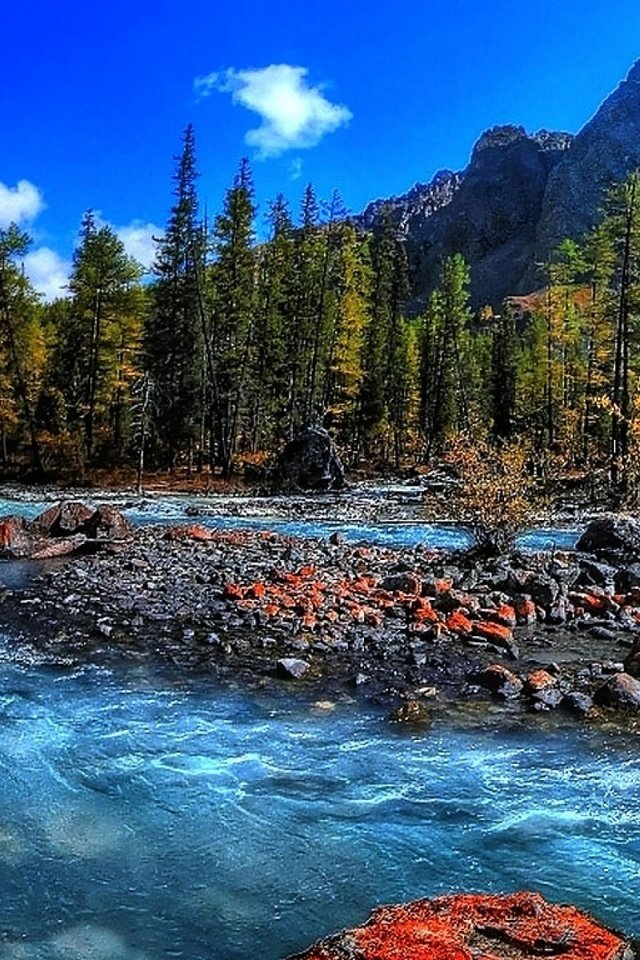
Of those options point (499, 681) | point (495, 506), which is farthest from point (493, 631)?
point (495, 506)

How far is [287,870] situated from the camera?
6.98 metres

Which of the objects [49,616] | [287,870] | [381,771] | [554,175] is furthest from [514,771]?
[554,175]

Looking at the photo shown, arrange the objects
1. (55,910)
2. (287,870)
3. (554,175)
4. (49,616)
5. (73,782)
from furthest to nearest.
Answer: (554,175), (49,616), (73,782), (287,870), (55,910)

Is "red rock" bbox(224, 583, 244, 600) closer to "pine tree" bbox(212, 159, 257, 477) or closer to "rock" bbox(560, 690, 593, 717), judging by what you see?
"rock" bbox(560, 690, 593, 717)

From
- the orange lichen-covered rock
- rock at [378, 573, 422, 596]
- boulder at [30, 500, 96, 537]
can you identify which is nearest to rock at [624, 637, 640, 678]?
rock at [378, 573, 422, 596]

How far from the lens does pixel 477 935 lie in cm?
521

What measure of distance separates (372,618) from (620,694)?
4639 mm

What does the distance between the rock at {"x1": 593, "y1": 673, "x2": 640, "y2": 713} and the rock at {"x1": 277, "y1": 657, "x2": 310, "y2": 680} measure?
377 cm

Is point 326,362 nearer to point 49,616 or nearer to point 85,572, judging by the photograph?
point 85,572

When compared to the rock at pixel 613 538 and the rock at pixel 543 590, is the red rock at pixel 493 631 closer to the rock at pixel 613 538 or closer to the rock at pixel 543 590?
the rock at pixel 543 590

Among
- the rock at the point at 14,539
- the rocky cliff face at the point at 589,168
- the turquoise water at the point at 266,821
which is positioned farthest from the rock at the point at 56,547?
the rocky cliff face at the point at 589,168

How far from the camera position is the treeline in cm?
4562

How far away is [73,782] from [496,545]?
13150mm

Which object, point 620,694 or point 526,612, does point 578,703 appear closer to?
point 620,694
